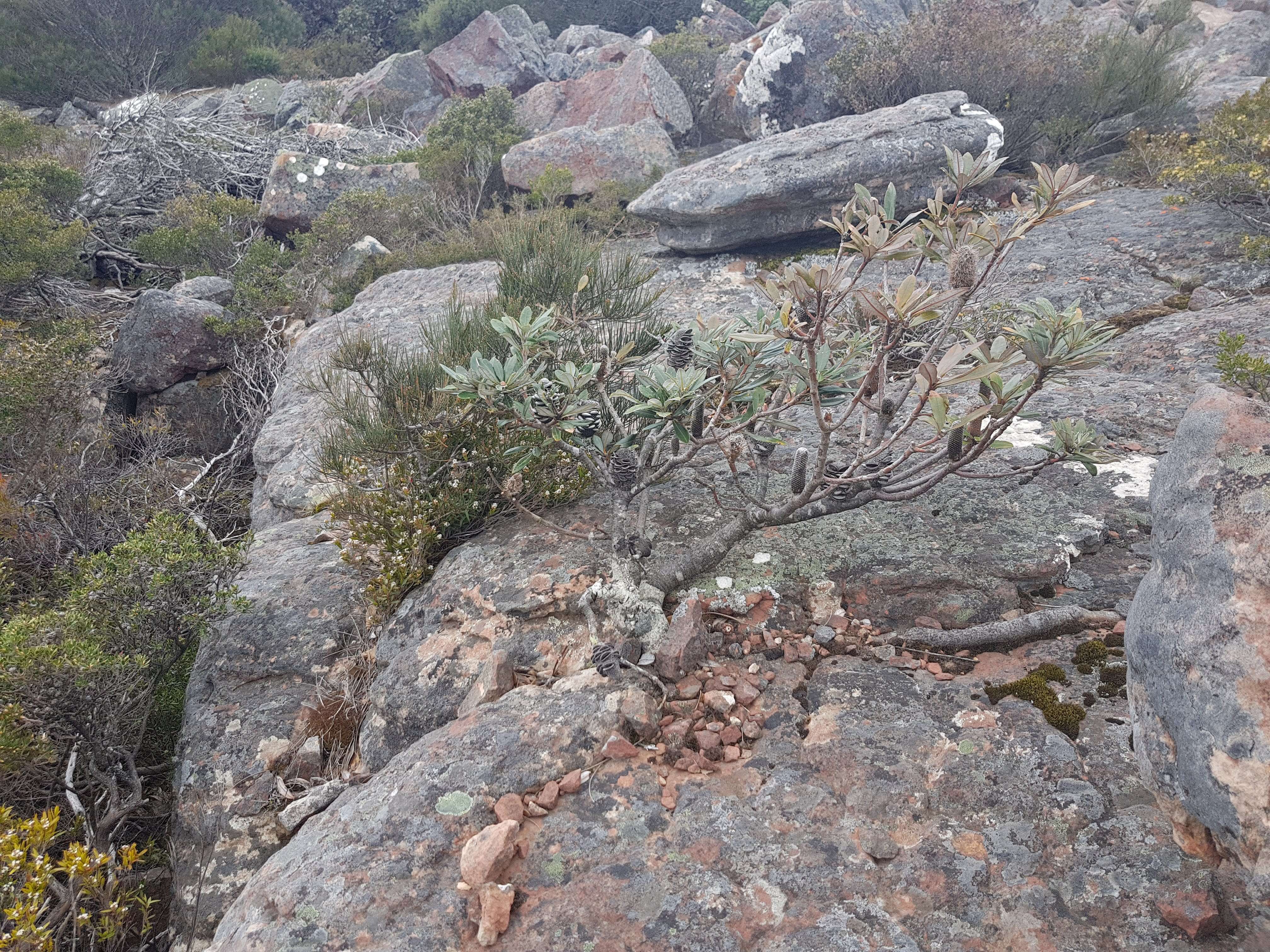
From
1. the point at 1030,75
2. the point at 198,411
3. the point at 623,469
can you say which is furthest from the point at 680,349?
the point at 1030,75

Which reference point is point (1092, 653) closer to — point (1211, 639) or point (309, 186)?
point (1211, 639)

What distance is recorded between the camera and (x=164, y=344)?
798 cm

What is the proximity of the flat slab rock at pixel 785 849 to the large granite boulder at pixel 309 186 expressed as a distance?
10.8 metres

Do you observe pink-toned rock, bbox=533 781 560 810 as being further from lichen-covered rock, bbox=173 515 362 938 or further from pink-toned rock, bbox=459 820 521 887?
lichen-covered rock, bbox=173 515 362 938

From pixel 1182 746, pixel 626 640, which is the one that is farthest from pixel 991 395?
pixel 626 640

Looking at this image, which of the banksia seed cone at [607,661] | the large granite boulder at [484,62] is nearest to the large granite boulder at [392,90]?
the large granite boulder at [484,62]

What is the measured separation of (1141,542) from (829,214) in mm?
5863

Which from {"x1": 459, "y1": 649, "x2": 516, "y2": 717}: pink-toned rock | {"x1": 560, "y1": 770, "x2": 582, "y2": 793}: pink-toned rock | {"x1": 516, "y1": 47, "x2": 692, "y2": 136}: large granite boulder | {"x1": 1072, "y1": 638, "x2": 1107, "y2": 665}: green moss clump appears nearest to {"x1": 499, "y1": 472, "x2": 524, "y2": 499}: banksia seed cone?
{"x1": 459, "y1": 649, "x2": 516, "y2": 717}: pink-toned rock

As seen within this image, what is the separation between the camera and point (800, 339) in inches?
83.7

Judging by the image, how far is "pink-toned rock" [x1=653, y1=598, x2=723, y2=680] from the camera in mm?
2580

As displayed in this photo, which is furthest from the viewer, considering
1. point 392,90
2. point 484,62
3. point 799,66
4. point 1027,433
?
point 484,62

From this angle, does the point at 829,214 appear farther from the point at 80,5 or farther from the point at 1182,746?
the point at 80,5

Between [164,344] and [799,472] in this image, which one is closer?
[799,472]

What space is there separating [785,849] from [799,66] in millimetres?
13071
